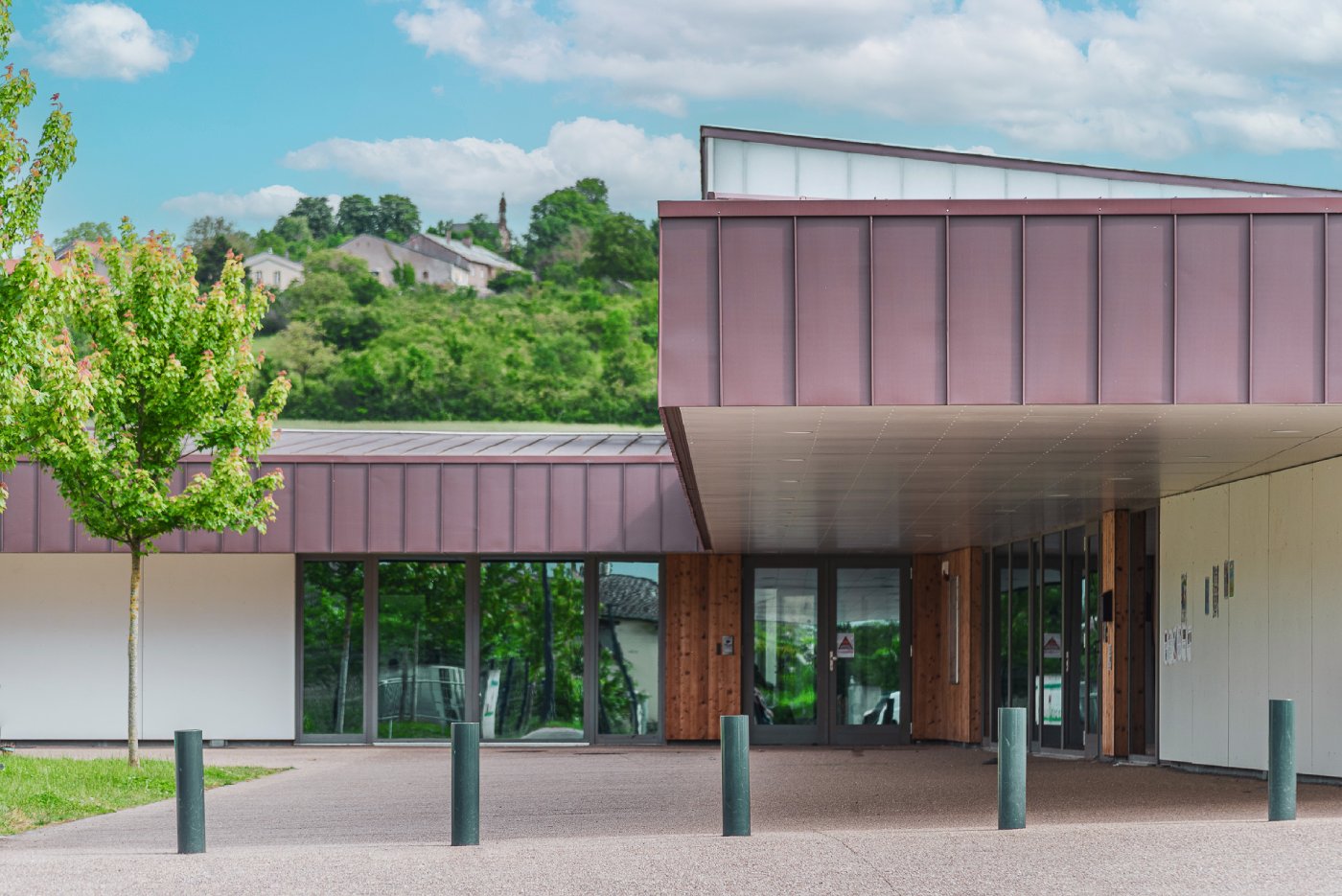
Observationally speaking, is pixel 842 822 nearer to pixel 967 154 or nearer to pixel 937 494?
pixel 937 494

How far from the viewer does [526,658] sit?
23125 mm

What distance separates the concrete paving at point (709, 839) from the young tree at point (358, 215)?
342 feet

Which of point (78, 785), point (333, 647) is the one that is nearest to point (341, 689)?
point (333, 647)

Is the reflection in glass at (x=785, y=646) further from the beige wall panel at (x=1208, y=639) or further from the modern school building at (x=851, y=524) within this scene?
the beige wall panel at (x=1208, y=639)

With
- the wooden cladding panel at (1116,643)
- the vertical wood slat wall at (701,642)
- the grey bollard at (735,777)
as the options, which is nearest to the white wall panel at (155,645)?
the vertical wood slat wall at (701,642)

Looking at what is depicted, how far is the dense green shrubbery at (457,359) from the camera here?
80.1m

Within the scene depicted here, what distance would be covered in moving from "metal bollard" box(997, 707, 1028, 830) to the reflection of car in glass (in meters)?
14.9

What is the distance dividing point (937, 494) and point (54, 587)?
13.9 metres

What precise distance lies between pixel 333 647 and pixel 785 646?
6736mm

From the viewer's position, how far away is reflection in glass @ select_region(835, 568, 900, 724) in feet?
79.7

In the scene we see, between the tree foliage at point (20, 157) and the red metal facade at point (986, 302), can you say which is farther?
the tree foliage at point (20, 157)

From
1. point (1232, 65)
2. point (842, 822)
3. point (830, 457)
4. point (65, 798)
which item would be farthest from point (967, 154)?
point (1232, 65)

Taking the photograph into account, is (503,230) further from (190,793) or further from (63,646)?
(190,793)

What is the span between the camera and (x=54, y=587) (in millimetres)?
22844
